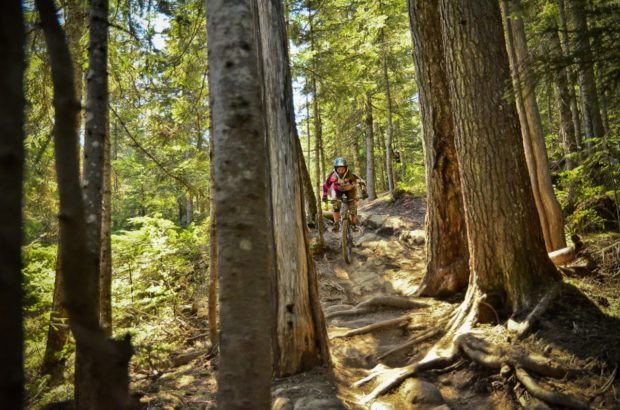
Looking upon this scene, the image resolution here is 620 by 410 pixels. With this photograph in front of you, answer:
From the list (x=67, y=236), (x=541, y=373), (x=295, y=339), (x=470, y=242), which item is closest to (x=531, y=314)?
(x=541, y=373)

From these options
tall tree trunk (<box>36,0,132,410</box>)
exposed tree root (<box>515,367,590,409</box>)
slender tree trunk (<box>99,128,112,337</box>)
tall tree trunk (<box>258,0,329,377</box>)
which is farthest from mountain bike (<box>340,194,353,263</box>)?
tall tree trunk (<box>36,0,132,410</box>)

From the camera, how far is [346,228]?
1051 centimetres

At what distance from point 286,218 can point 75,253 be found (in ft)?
13.2

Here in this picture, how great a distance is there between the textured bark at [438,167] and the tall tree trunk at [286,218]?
9.78 feet

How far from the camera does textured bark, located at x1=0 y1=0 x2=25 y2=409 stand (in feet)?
2.62

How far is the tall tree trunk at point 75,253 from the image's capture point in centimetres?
101

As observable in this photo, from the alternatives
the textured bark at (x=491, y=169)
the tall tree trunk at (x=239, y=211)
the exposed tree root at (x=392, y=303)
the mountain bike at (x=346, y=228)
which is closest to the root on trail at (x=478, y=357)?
the textured bark at (x=491, y=169)

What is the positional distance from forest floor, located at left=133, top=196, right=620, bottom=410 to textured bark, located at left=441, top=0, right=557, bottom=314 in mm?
499

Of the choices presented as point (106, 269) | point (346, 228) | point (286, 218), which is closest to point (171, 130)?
point (106, 269)

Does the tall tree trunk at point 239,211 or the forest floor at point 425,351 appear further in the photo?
the forest floor at point 425,351

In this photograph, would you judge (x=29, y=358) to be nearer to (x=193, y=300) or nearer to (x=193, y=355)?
(x=193, y=355)

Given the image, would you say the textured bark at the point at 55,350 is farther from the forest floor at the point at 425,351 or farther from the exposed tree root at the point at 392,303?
the exposed tree root at the point at 392,303

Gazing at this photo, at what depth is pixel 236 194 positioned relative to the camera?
181cm

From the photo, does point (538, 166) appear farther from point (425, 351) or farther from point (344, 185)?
point (344, 185)
